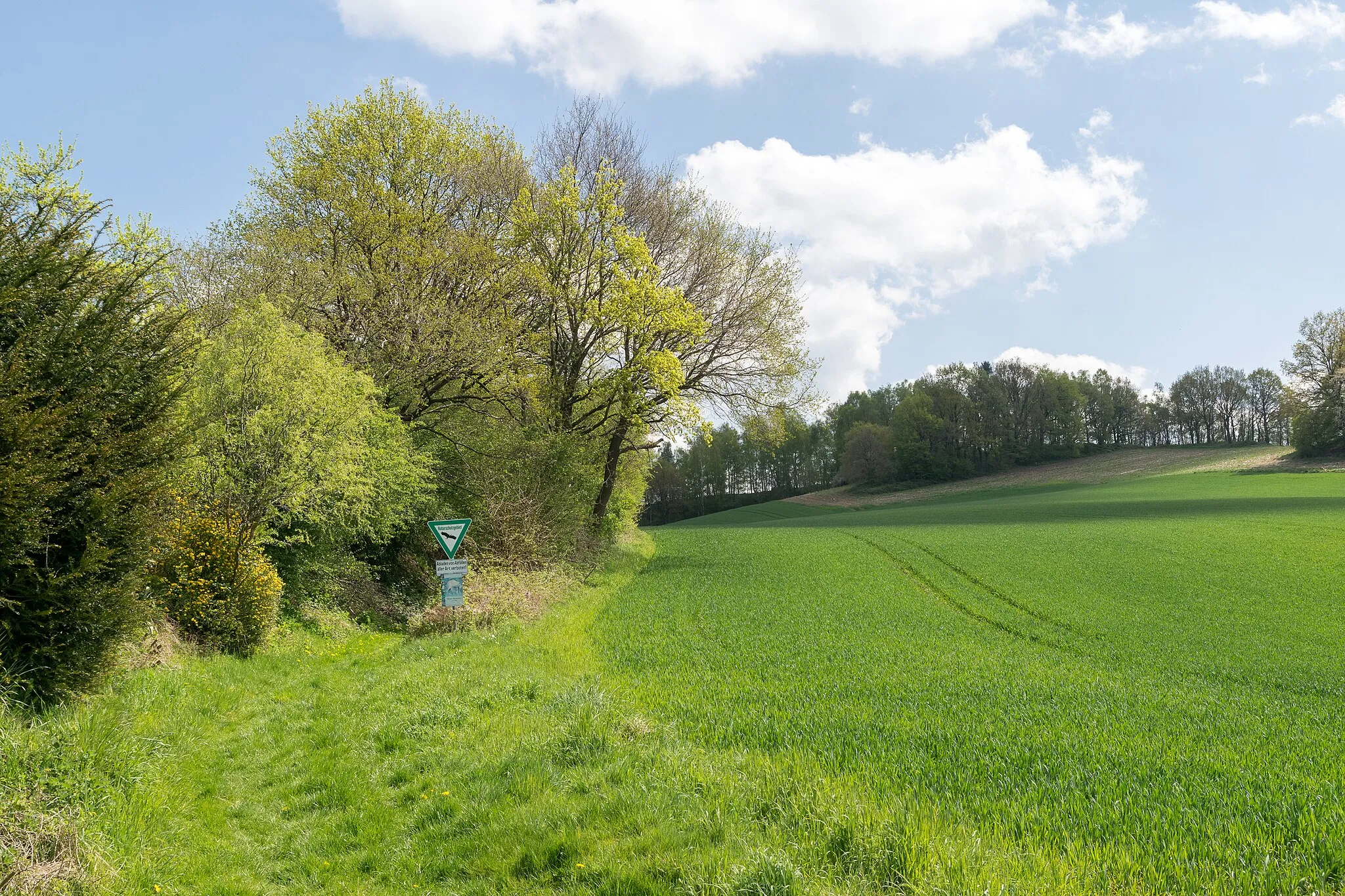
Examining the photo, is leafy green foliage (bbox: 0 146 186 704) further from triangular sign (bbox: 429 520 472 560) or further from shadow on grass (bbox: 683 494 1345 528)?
shadow on grass (bbox: 683 494 1345 528)

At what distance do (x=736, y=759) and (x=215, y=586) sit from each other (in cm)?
977

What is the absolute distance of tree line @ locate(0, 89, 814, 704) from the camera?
6.39 m

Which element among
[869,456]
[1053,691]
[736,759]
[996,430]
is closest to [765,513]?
[869,456]

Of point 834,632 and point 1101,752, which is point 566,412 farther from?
point 1101,752

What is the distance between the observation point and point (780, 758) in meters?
6.51

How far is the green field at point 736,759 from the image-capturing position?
4551 mm

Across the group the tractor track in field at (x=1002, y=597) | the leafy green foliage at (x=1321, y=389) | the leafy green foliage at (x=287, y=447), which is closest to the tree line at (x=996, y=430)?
the leafy green foliage at (x=1321, y=389)

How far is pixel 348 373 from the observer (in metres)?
15.7

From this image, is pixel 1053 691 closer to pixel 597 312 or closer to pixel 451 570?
pixel 451 570

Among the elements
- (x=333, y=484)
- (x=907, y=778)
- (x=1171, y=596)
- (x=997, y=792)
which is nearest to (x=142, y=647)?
(x=333, y=484)

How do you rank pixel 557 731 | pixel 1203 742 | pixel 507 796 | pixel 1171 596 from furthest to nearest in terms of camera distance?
pixel 1171 596 → pixel 1203 742 → pixel 557 731 → pixel 507 796

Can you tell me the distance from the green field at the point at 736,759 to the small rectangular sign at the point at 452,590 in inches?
46.2

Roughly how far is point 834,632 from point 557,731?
840 centimetres

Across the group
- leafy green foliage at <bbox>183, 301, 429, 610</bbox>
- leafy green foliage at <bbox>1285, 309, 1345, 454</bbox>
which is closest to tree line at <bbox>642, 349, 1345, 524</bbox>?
leafy green foliage at <bbox>1285, 309, 1345, 454</bbox>
